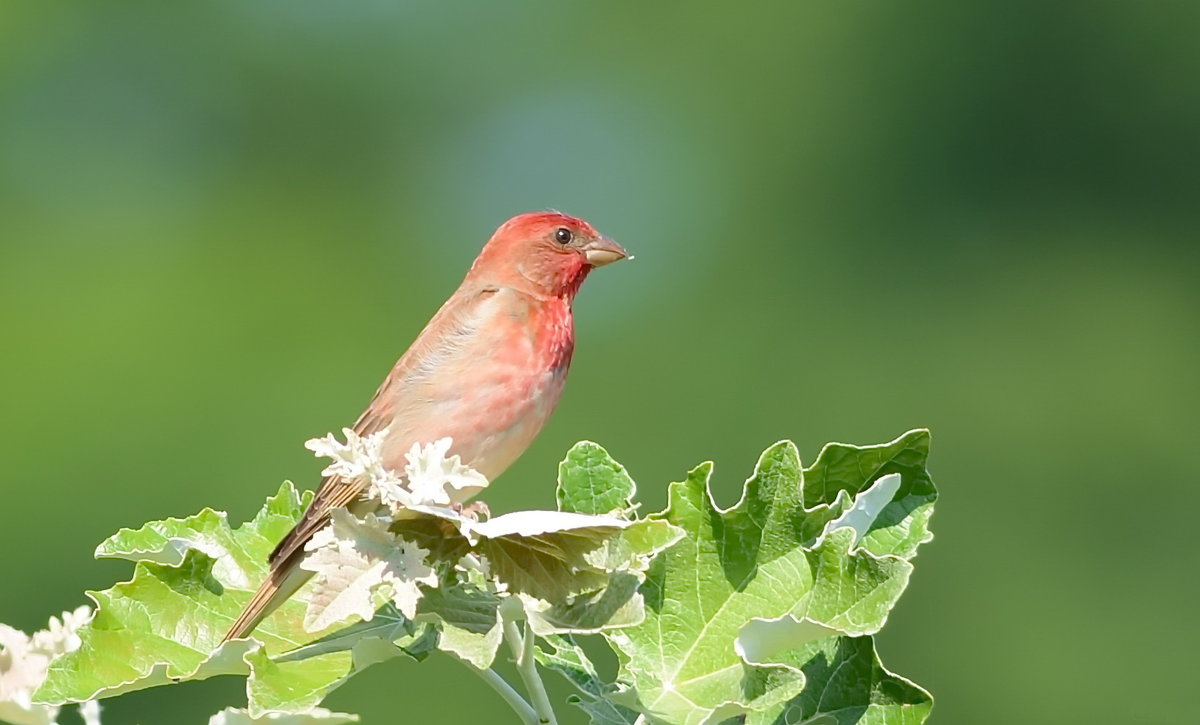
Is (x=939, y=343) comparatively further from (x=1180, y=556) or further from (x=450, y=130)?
(x=450, y=130)

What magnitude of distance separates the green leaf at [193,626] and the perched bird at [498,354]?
0.45m

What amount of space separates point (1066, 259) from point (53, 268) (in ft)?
34.2

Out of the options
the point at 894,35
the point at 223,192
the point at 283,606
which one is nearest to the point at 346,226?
the point at 223,192

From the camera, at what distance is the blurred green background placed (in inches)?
557

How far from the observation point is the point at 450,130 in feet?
69.1

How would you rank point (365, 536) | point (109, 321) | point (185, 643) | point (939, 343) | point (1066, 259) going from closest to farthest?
1. point (365, 536)
2. point (185, 643)
3. point (109, 321)
4. point (939, 343)
5. point (1066, 259)

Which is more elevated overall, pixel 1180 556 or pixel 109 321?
pixel 109 321

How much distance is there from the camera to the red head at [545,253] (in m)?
4.76

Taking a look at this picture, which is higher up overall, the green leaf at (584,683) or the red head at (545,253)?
the red head at (545,253)

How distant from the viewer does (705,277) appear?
1831cm

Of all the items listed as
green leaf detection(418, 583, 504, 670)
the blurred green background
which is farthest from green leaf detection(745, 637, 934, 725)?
the blurred green background

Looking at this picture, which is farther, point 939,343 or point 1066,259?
point 1066,259

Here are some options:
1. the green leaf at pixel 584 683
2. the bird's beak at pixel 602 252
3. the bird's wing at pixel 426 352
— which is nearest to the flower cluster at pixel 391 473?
the green leaf at pixel 584 683

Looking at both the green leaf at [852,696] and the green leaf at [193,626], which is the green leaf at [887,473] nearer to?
the green leaf at [852,696]
